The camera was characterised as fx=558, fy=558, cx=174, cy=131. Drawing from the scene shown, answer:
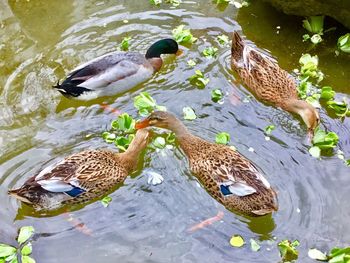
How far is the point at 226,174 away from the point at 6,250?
2041mm

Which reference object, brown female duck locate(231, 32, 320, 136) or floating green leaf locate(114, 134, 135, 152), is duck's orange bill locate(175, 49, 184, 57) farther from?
floating green leaf locate(114, 134, 135, 152)

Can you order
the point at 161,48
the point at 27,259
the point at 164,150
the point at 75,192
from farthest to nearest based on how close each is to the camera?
1. the point at 161,48
2. the point at 164,150
3. the point at 75,192
4. the point at 27,259

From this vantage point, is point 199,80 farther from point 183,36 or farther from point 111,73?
point 111,73

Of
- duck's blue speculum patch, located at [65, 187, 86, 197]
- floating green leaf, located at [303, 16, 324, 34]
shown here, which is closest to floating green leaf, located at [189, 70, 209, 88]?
floating green leaf, located at [303, 16, 324, 34]

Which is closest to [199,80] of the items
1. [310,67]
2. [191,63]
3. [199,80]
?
[199,80]

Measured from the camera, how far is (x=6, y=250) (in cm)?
472

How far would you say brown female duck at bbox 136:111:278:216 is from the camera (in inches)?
197

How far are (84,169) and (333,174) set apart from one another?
96.3 inches

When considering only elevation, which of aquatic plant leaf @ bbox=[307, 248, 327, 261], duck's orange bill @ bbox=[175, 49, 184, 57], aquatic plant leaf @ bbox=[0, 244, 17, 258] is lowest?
aquatic plant leaf @ bbox=[307, 248, 327, 261]

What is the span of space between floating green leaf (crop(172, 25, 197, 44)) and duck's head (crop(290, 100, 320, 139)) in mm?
1717

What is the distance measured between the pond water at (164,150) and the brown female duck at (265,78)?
131mm

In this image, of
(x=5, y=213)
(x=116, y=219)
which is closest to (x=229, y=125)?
(x=116, y=219)

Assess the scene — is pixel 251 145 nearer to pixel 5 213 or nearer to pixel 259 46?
pixel 259 46

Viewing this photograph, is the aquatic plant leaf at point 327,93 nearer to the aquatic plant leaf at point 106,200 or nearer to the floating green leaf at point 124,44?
the floating green leaf at point 124,44
